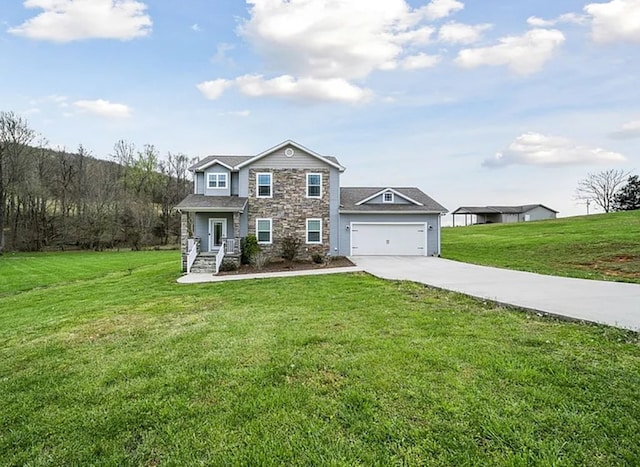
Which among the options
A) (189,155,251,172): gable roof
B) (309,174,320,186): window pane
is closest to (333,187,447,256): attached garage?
(309,174,320,186): window pane

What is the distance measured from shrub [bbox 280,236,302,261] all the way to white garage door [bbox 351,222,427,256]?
3961 millimetres

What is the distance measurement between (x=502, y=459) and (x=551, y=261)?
1824 centimetres

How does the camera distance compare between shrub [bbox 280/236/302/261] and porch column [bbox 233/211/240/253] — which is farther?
shrub [bbox 280/236/302/261]

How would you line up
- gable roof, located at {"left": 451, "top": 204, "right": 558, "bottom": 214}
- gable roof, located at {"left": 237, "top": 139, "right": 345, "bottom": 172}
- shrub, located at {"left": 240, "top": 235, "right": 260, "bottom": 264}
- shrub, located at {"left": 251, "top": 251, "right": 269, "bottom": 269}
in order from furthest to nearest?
gable roof, located at {"left": 451, "top": 204, "right": 558, "bottom": 214} → gable roof, located at {"left": 237, "top": 139, "right": 345, "bottom": 172} → shrub, located at {"left": 240, "top": 235, "right": 260, "bottom": 264} → shrub, located at {"left": 251, "top": 251, "right": 269, "bottom": 269}

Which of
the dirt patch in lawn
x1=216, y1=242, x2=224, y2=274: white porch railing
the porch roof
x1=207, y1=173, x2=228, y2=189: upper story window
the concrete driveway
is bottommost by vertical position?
the dirt patch in lawn

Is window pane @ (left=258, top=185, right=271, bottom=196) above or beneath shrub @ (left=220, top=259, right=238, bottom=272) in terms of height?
above

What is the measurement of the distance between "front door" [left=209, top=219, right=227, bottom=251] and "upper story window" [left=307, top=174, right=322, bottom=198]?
4.86 metres

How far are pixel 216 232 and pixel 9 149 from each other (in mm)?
30961

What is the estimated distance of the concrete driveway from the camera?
6387 mm

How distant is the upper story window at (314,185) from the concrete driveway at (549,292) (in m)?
7.19

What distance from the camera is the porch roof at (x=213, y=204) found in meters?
17.7

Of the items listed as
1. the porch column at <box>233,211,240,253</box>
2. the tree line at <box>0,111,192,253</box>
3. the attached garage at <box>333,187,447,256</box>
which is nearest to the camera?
the porch column at <box>233,211,240,253</box>

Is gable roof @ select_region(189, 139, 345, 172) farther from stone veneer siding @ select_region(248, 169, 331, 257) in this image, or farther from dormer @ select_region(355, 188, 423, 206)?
dormer @ select_region(355, 188, 423, 206)

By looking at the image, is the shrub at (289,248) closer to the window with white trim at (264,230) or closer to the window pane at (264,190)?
the window with white trim at (264,230)
